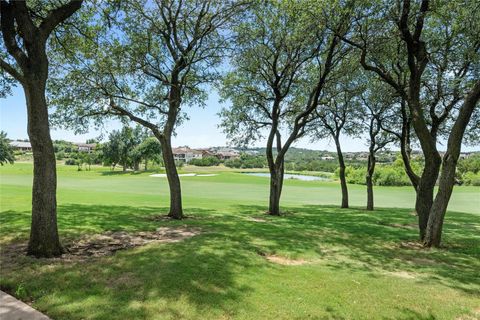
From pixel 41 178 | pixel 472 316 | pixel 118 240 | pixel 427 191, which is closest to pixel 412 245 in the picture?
pixel 427 191

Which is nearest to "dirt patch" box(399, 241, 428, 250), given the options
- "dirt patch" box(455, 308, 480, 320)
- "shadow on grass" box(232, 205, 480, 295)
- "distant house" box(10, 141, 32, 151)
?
"shadow on grass" box(232, 205, 480, 295)

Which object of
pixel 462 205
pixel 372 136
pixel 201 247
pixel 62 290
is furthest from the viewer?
pixel 462 205

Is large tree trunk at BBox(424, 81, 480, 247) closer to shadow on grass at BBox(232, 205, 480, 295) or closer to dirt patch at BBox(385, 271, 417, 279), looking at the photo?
shadow on grass at BBox(232, 205, 480, 295)

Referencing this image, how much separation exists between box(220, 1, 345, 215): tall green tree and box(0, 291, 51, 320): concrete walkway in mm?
10129

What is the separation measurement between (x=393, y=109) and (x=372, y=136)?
9.09ft

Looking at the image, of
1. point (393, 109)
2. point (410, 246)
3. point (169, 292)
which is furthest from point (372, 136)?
point (169, 292)

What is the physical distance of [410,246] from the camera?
30.1ft

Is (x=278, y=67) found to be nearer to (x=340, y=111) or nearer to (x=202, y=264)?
(x=340, y=111)

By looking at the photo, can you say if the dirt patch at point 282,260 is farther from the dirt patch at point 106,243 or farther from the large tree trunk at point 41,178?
the large tree trunk at point 41,178

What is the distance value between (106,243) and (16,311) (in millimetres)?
3792

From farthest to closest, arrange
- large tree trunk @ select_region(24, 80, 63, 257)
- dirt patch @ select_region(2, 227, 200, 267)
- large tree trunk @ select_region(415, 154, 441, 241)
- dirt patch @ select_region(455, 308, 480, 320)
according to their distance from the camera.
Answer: large tree trunk @ select_region(415, 154, 441, 241), dirt patch @ select_region(2, 227, 200, 267), large tree trunk @ select_region(24, 80, 63, 257), dirt patch @ select_region(455, 308, 480, 320)

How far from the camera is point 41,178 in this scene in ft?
20.5

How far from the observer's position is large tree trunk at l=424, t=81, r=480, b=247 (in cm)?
838

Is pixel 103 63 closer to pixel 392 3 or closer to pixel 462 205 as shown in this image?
pixel 392 3
